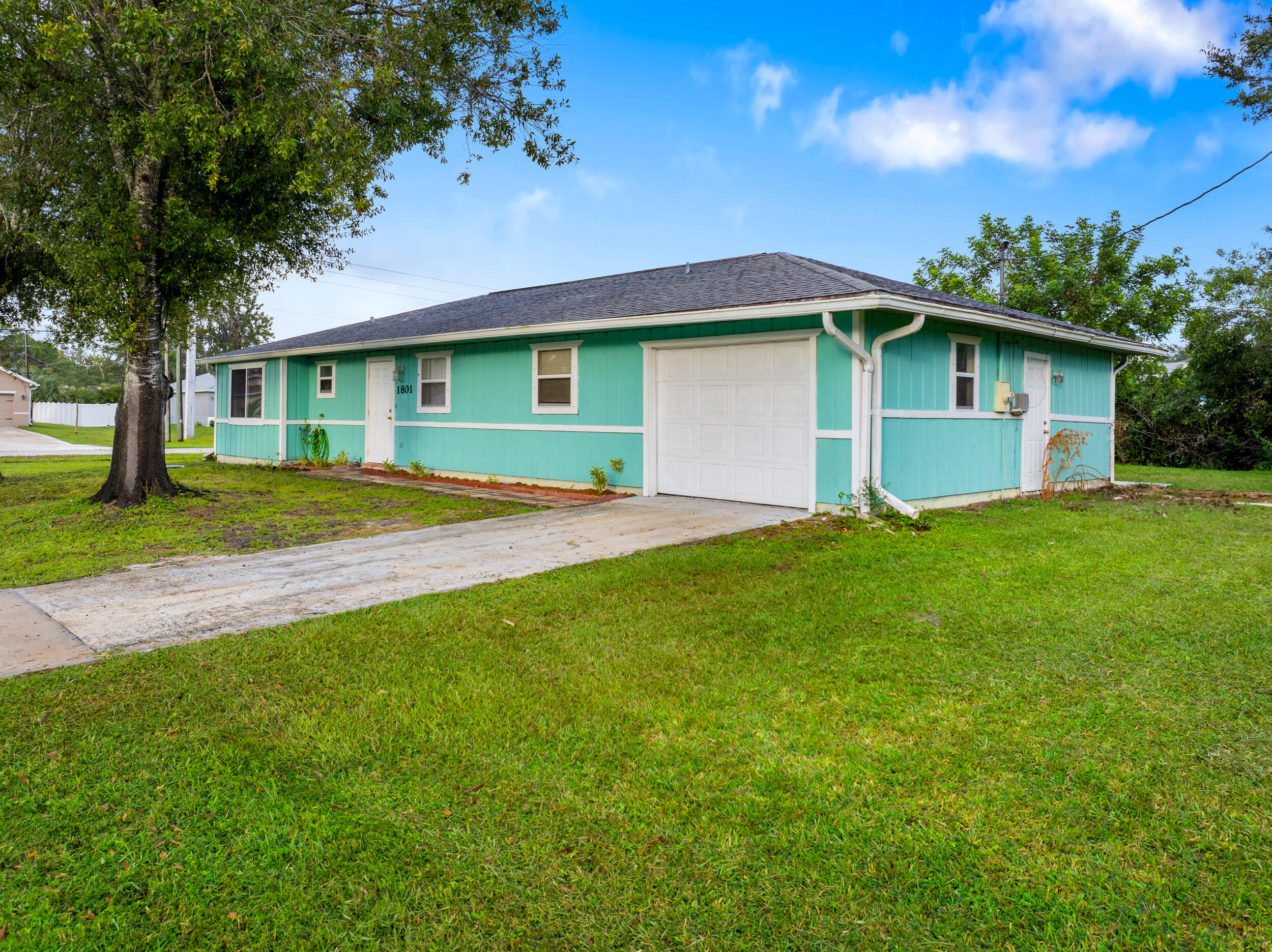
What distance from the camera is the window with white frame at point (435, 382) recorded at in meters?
13.8

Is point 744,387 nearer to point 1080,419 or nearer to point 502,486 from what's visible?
point 502,486

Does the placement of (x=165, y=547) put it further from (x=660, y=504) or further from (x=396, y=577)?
(x=660, y=504)

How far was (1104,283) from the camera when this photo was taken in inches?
968

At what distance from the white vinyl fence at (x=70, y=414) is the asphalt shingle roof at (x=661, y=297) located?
36.1 meters

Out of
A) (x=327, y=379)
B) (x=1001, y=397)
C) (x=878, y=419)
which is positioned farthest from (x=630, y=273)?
(x=878, y=419)

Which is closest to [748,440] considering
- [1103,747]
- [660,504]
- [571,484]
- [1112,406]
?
[660,504]

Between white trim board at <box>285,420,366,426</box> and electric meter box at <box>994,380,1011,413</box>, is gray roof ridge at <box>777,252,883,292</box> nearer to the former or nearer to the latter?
electric meter box at <box>994,380,1011,413</box>

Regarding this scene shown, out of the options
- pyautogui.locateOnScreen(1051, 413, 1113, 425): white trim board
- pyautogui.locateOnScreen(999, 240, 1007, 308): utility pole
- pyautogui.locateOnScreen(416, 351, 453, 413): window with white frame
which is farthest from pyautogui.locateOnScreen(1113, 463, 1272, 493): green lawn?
pyautogui.locateOnScreen(416, 351, 453, 413): window with white frame

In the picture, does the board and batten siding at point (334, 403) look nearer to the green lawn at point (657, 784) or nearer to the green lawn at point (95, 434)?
the green lawn at point (95, 434)

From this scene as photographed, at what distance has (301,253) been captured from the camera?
1182 centimetres

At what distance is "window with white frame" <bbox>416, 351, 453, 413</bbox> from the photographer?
544 inches

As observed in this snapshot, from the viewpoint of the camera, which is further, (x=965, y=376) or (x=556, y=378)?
(x=556, y=378)

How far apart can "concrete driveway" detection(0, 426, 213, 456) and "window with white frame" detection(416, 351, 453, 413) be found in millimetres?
10432

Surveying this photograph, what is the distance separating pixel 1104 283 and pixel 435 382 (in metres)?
22.0
